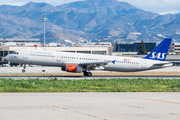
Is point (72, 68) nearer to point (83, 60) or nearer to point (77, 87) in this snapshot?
point (83, 60)

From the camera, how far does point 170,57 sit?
440 feet

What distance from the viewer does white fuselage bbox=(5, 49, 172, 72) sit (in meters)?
50.7

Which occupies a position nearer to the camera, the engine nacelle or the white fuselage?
the engine nacelle

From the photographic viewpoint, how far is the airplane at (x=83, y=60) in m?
50.7

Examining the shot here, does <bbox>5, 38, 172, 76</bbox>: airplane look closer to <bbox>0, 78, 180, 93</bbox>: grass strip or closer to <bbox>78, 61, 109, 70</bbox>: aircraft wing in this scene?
<bbox>78, 61, 109, 70</bbox>: aircraft wing
